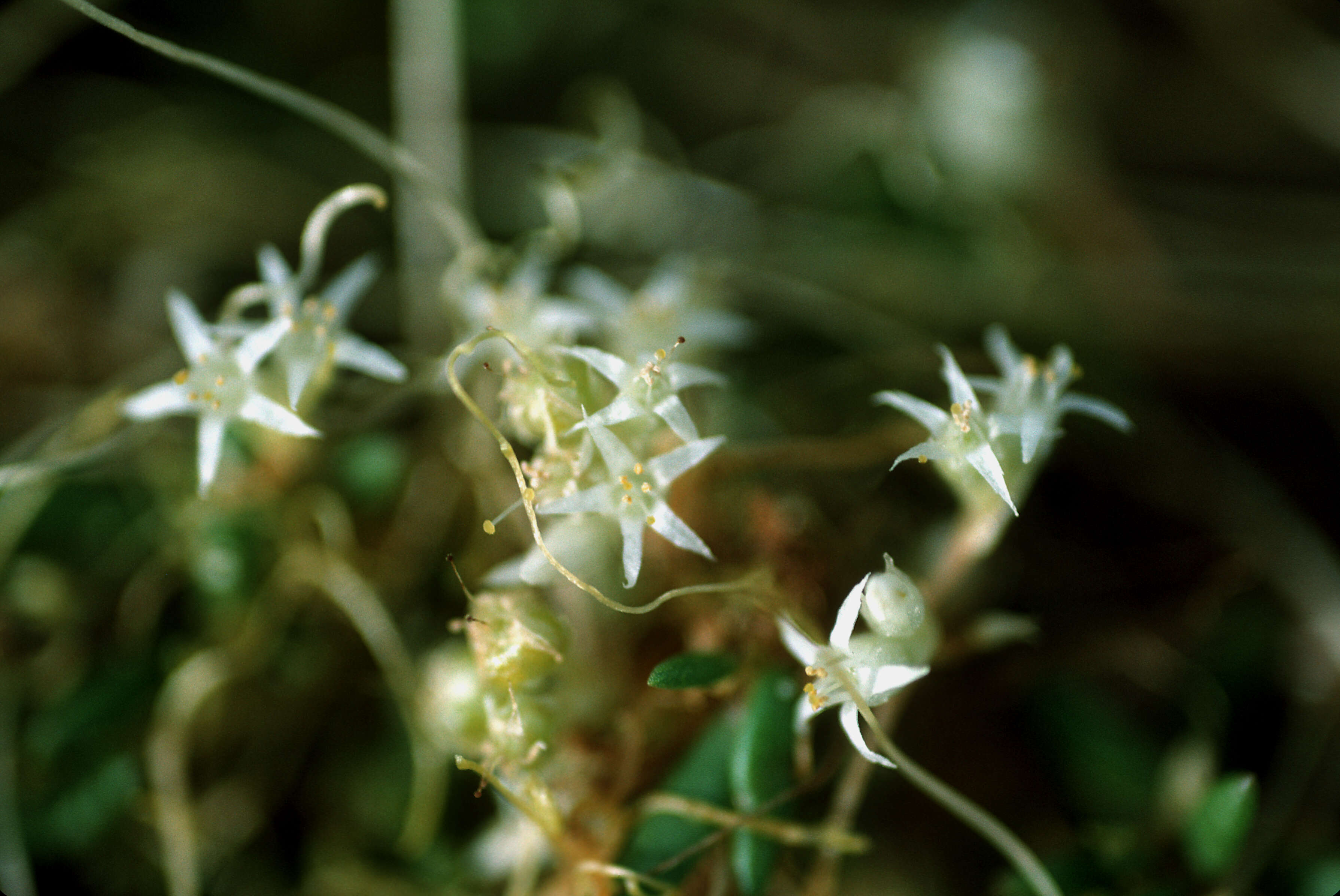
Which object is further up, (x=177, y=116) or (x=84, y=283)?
(x=177, y=116)

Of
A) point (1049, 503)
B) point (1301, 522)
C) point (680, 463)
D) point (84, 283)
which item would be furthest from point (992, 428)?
point (84, 283)

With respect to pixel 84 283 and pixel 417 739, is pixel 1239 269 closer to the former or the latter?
pixel 417 739

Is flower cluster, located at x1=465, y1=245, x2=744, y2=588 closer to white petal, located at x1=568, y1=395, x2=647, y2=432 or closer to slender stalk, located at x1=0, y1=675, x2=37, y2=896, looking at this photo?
white petal, located at x1=568, y1=395, x2=647, y2=432

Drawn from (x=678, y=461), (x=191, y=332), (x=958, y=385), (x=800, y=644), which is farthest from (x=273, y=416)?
(x=958, y=385)

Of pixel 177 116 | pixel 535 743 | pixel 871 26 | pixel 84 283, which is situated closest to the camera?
pixel 535 743

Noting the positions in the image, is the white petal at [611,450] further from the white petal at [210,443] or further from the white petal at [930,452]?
the white petal at [210,443]

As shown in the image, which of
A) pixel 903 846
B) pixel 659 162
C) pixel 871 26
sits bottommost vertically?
pixel 903 846

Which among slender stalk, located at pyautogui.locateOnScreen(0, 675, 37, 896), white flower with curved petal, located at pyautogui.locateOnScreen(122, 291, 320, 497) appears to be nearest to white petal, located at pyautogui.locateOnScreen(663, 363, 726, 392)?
white flower with curved petal, located at pyautogui.locateOnScreen(122, 291, 320, 497)
